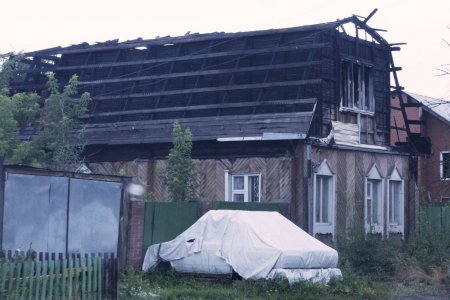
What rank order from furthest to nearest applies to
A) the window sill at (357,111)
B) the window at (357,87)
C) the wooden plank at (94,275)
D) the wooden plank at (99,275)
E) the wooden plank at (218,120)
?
the window at (357,87) → the window sill at (357,111) → the wooden plank at (218,120) → the wooden plank at (99,275) → the wooden plank at (94,275)

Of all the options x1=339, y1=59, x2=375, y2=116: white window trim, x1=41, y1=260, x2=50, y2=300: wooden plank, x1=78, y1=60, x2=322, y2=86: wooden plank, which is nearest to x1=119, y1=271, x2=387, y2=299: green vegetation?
x1=41, y1=260, x2=50, y2=300: wooden plank

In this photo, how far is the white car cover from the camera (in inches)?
713

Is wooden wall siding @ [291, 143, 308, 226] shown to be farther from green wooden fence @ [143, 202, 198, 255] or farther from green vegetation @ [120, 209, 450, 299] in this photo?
green wooden fence @ [143, 202, 198, 255]

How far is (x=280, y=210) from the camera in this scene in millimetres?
22875

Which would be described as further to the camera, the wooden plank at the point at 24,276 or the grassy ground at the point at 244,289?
the grassy ground at the point at 244,289

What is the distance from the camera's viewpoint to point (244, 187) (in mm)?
25141

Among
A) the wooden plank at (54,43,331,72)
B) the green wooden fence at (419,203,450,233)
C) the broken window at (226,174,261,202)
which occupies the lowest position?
the green wooden fence at (419,203,450,233)

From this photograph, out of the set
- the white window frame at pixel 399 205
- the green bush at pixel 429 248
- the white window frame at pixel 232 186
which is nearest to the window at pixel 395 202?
the white window frame at pixel 399 205

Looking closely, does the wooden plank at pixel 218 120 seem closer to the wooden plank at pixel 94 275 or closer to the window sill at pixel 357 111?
the window sill at pixel 357 111

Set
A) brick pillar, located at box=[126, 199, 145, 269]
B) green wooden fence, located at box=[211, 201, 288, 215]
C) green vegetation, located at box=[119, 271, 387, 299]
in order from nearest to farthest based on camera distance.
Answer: green vegetation, located at box=[119, 271, 387, 299] → brick pillar, located at box=[126, 199, 145, 269] → green wooden fence, located at box=[211, 201, 288, 215]

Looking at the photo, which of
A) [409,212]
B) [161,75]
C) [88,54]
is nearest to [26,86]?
[88,54]

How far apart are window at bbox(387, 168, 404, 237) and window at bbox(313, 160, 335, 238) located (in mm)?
3868

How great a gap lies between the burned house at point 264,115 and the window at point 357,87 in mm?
39

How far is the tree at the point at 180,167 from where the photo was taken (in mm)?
23875
